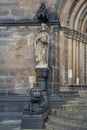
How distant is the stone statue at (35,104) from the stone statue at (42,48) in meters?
1.79

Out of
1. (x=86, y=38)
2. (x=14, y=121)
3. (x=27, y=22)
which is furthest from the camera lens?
(x=86, y=38)

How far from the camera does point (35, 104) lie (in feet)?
31.5

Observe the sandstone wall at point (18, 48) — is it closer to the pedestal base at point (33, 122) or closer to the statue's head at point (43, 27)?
the statue's head at point (43, 27)

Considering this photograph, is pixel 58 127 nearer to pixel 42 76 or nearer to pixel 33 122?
pixel 33 122

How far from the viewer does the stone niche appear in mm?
11500

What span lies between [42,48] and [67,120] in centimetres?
298

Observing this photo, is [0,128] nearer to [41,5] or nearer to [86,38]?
[41,5]

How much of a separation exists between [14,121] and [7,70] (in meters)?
1.96

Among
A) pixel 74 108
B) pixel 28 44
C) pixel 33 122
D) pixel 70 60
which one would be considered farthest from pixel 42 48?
pixel 33 122

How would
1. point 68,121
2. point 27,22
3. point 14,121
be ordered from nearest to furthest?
point 68,121 < point 14,121 < point 27,22

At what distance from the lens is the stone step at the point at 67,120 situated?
8880 mm

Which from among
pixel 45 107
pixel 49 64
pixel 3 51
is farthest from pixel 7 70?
pixel 45 107

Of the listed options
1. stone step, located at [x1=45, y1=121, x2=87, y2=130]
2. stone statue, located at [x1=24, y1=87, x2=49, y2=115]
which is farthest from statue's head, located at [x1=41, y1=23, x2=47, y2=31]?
stone step, located at [x1=45, y1=121, x2=87, y2=130]

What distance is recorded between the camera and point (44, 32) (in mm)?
11211
